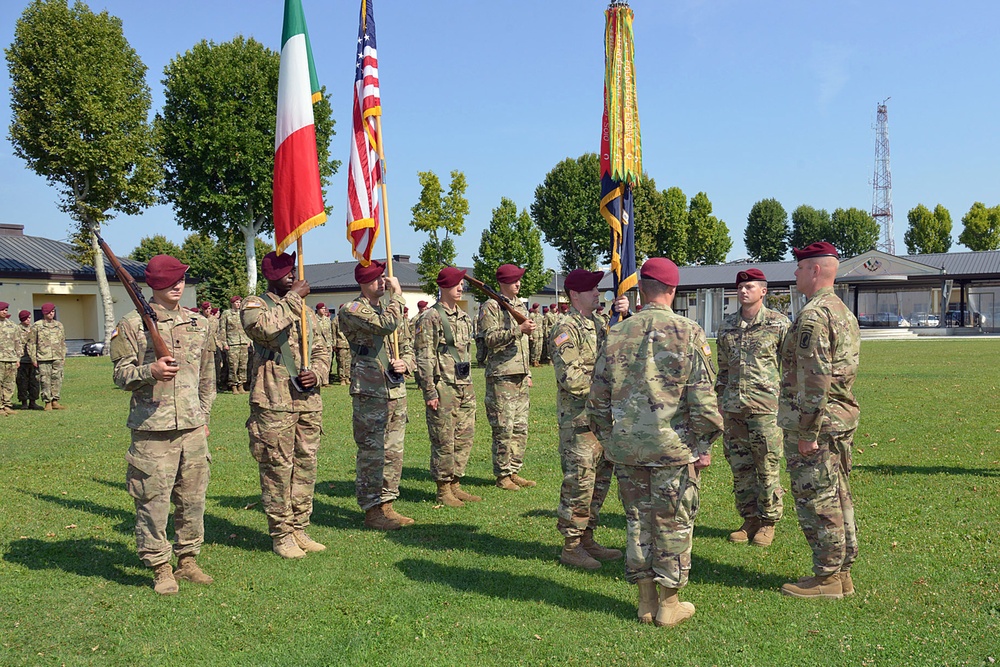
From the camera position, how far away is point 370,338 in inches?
297

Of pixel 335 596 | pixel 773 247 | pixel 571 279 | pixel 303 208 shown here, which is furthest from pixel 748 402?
pixel 773 247

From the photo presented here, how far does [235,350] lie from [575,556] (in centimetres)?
1638

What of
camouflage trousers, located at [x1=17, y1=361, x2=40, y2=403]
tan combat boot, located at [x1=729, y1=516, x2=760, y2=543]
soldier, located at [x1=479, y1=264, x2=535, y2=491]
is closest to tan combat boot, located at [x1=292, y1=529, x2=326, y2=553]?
soldier, located at [x1=479, y1=264, x2=535, y2=491]

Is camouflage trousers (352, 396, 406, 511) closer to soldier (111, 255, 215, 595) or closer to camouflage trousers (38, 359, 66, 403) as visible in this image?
soldier (111, 255, 215, 595)

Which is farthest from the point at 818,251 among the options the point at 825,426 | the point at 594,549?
the point at 594,549

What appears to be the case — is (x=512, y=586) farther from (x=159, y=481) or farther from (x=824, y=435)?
(x=159, y=481)

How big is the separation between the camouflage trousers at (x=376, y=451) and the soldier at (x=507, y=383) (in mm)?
1876

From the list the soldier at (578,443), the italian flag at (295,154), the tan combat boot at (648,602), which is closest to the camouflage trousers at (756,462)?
the soldier at (578,443)

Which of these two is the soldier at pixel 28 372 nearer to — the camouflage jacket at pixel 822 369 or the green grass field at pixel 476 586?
the green grass field at pixel 476 586

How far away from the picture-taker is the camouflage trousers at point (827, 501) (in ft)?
17.3

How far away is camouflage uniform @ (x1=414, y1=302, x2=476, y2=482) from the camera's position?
27.4 ft

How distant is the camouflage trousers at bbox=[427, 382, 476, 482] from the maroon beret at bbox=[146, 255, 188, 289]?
11.2 feet

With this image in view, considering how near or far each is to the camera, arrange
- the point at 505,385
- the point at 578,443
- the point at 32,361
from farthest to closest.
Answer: the point at 32,361, the point at 505,385, the point at 578,443

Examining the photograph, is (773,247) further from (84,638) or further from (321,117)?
(84,638)
